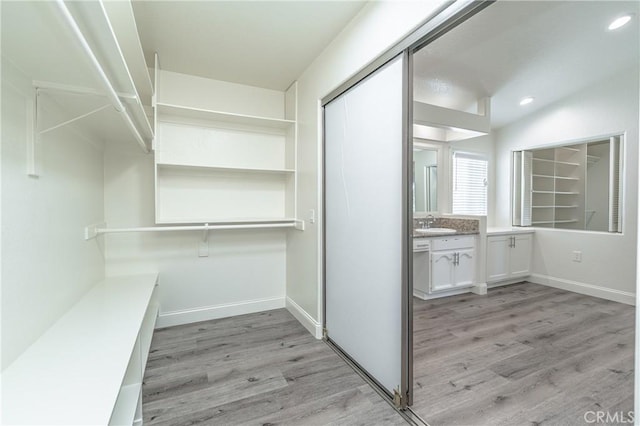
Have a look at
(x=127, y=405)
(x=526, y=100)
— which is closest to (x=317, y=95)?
(x=127, y=405)

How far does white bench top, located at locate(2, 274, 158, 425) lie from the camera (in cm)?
83

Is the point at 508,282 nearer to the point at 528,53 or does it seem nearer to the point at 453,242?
the point at 453,242

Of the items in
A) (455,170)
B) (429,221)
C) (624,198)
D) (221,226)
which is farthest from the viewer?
(455,170)

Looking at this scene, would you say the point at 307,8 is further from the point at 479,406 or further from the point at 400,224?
the point at 479,406

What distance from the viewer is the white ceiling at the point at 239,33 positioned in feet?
5.82

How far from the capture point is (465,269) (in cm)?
364

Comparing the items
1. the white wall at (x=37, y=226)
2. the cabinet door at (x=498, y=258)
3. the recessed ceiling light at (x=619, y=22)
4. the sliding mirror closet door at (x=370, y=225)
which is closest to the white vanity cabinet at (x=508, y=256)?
the cabinet door at (x=498, y=258)

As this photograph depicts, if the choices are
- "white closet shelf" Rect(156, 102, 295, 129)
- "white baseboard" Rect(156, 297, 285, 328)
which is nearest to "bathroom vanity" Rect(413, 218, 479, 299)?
"white baseboard" Rect(156, 297, 285, 328)

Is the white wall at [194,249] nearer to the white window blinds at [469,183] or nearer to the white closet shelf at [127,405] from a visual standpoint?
the white closet shelf at [127,405]

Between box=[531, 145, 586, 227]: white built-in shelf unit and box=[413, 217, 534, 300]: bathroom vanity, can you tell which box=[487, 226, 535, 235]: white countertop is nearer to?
box=[413, 217, 534, 300]: bathroom vanity

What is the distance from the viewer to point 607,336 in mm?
2342

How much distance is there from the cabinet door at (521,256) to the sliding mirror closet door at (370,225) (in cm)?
314

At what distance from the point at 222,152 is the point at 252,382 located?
6.89 feet

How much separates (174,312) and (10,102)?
2133 millimetres
